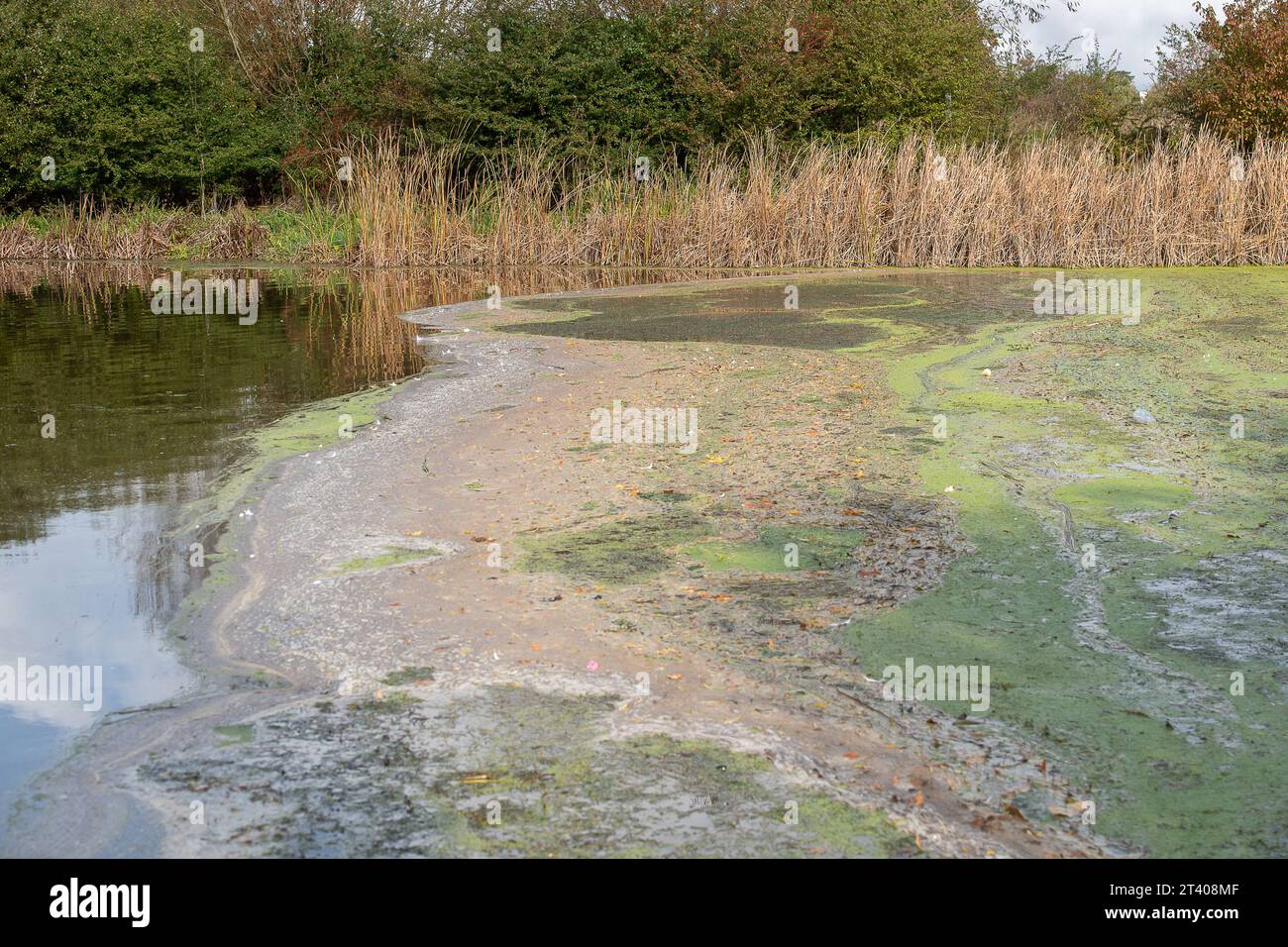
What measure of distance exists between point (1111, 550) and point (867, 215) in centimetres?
1221

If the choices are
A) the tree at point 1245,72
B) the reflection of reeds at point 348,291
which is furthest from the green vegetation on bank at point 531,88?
the reflection of reeds at point 348,291

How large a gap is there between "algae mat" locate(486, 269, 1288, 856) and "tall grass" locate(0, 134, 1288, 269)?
5.22m

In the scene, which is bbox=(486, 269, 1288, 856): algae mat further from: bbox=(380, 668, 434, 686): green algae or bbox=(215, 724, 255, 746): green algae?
bbox=(215, 724, 255, 746): green algae

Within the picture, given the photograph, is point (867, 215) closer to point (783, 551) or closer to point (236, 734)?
point (783, 551)

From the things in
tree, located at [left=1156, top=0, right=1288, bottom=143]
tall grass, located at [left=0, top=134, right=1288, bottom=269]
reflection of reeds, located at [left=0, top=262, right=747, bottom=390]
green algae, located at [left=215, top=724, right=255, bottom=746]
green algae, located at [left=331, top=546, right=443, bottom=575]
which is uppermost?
tree, located at [left=1156, top=0, right=1288, bottom=143]

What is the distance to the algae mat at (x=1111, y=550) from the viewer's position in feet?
9.61

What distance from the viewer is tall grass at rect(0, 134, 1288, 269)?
14844 millimetres

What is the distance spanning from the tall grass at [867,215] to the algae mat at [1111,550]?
522cm

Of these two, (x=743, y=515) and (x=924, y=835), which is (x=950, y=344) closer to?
(x=743, y=515)

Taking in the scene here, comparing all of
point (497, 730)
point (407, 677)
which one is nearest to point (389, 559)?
point (407, 677)

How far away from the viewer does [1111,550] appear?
4461mm

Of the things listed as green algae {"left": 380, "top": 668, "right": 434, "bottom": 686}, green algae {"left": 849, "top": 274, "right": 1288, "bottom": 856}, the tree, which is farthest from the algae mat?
the tree

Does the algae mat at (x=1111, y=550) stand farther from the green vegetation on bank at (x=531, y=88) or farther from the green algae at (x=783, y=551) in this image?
the green vegetation on bank at (x=531, y=88)
